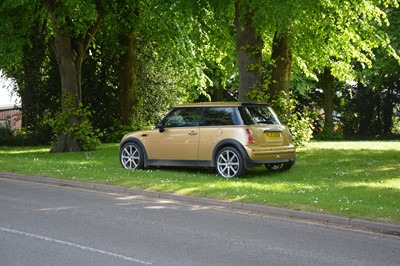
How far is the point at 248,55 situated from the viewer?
1820 cm

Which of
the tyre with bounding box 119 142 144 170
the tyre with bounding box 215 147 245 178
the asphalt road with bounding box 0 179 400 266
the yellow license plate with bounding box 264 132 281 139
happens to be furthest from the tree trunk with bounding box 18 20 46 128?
the asphalt road with bounding box 0 179 400 266

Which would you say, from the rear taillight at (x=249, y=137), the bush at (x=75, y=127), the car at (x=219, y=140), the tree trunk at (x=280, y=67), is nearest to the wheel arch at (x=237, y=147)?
the car at (x=219, y=140)

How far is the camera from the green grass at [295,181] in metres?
9.41

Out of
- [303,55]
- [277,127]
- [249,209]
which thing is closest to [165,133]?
[277,127]

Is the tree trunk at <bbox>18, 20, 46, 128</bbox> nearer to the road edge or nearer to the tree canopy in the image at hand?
the tree canopy

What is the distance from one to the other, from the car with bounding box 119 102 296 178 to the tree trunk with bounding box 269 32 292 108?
763 centimetres

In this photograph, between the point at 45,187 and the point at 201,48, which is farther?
the point at 201,48

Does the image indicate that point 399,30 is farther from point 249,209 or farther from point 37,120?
point 249,209

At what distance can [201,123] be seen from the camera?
1364cm

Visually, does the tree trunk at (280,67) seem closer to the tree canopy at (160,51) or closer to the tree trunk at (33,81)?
the tree canopy at (160,51)

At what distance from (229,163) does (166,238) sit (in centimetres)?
593

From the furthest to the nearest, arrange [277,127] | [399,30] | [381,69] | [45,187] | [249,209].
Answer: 1. [381,69]
2. [399,30]
3. [277,127]
4. [45,187]
5. [249,209]

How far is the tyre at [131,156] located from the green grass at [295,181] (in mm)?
397

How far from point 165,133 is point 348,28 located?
10.4 meters
